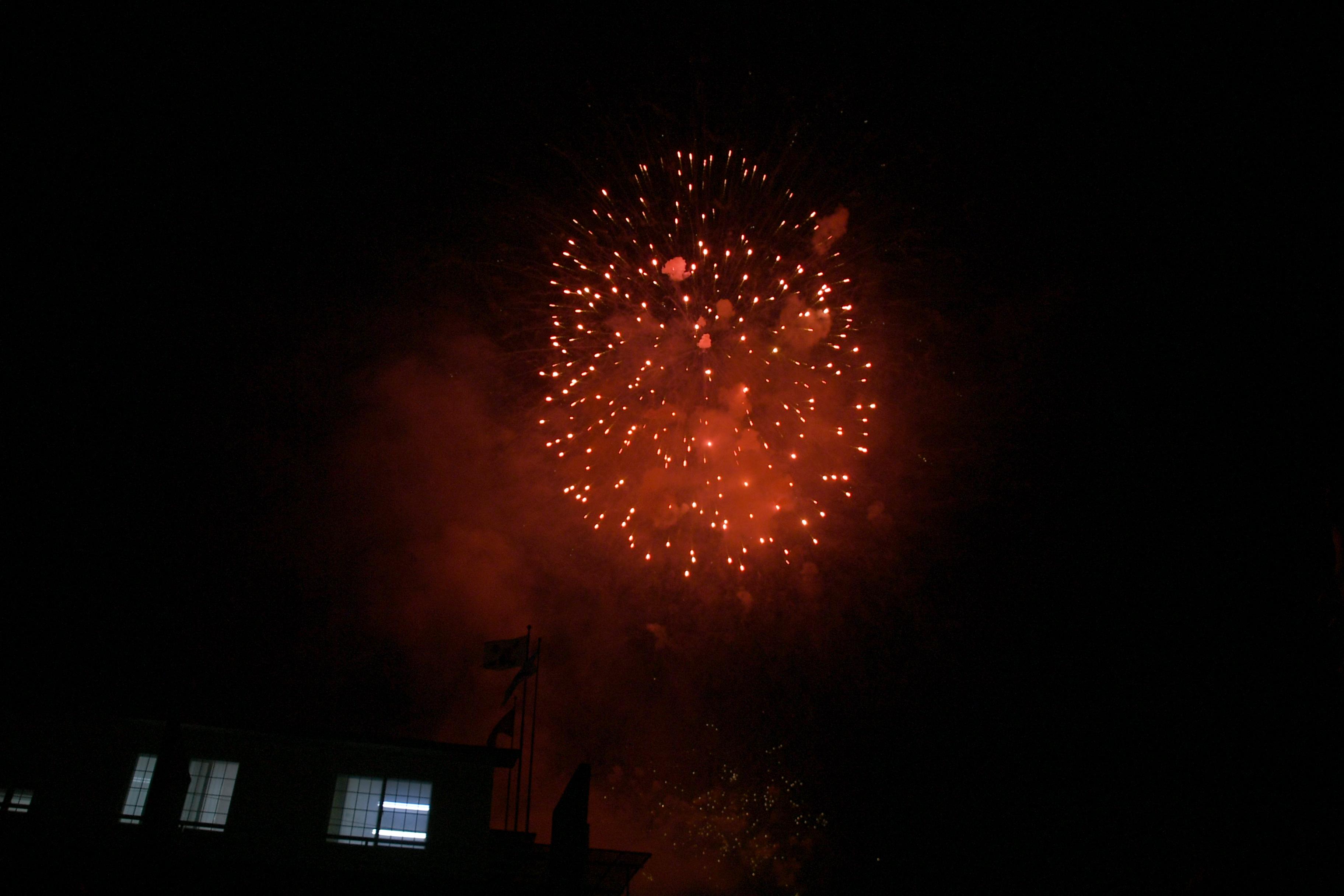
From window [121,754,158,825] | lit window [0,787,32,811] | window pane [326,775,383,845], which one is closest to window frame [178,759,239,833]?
window [121,754,158,825]

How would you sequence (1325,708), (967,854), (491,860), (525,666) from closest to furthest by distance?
(491,860), (1325,708), (525,666), (967,854)

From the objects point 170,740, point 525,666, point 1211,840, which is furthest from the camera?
point 1211,840

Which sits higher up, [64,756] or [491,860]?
[64,756]

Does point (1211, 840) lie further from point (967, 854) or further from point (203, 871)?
point (203, 871)

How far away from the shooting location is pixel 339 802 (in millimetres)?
12070

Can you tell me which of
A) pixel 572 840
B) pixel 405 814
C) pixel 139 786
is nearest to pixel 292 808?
pixel 405 814

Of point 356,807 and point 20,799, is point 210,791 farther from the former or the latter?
point 20,799

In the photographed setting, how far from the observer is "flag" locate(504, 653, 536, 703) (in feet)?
48.4

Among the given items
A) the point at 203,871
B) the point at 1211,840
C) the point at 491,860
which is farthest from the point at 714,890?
the point at 203,871

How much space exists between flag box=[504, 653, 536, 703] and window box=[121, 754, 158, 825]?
574cm

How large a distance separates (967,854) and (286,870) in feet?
78.0

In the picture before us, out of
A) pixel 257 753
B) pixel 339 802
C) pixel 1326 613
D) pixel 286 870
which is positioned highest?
pixel 1326 613

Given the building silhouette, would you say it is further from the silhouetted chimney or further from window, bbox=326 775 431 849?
the silhouetted chimney

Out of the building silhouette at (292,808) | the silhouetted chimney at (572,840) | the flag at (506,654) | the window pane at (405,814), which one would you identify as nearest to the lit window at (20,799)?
the building silhouette at (292,808)
